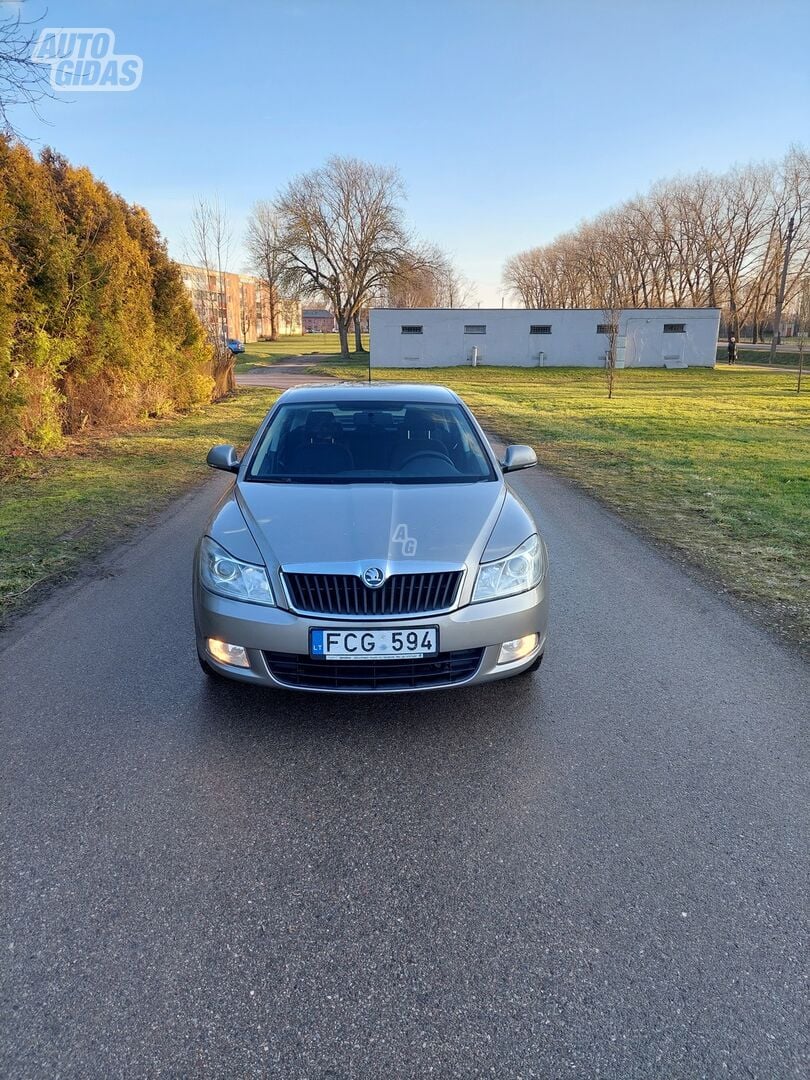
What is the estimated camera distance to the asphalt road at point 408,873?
1.84 meters

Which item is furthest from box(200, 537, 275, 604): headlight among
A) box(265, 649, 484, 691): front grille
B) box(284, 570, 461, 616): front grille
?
box(265, 649, 484, 691): front grille

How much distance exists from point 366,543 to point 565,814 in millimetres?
1452

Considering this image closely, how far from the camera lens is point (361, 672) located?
123 inches

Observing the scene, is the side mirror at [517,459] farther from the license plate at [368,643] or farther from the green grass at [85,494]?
the green grass at [85,494]

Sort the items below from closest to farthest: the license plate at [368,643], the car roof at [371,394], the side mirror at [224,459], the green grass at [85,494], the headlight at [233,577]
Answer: the license plate at [368,643], the headlight at [233,577], the side mirror at [224,459], the car roof at [371,394], the green grass at [85,494]

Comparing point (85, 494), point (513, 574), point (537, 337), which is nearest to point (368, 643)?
point (513, 574)

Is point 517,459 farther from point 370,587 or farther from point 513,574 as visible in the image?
point 370,587

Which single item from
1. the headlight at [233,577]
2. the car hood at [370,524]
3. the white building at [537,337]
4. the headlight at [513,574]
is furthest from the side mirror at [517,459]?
the white building at [537,337]

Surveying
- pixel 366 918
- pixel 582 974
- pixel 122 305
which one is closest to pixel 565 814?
pixel 582 974

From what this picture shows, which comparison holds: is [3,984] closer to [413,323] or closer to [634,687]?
[634,687]

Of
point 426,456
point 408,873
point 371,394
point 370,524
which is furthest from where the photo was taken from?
point 371,394

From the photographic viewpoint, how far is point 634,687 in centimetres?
381

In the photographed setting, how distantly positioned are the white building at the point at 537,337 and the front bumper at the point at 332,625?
135 ft

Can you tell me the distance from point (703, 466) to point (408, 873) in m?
9.86
